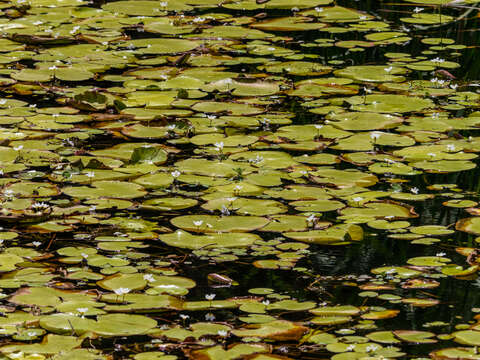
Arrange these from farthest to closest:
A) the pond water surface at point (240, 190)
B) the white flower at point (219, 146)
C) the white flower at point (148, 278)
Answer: the white flower at point (219, 146), the white flower at point (148, 278), the pond water surface at point (240, 190)

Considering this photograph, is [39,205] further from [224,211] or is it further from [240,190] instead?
[240,190]

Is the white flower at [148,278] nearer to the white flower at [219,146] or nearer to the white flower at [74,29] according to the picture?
the white flower at [219,146]

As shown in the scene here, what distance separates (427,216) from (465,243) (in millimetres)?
276

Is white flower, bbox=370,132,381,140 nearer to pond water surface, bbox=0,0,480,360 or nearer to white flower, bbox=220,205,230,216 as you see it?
pond water surface, bbox=0,0,480,360

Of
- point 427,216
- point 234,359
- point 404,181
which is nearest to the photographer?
point 234,359

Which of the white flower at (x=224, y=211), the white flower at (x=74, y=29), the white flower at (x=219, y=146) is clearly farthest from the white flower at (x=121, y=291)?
the white flower at (x=74, y=29)

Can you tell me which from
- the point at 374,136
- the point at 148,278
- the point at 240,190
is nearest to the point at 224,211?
the point at 240,190

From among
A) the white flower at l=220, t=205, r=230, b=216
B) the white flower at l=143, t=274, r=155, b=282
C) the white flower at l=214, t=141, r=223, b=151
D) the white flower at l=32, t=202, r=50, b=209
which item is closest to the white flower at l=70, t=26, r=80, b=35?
the white flower at l=214, t=141, r=223, b=151

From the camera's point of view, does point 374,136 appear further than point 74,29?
No

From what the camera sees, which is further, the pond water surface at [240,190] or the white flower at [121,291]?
the white flower at [121,291]

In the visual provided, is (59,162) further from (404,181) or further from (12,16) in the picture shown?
A: (12,16)

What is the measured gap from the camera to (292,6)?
25.0ft

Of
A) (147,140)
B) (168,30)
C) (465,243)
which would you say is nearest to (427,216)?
(465,243)

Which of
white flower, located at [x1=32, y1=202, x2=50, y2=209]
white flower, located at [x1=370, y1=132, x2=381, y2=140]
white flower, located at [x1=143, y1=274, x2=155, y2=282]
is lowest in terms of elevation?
white flower, located at [x1=143, y1=274, x2=155, y2=282]
